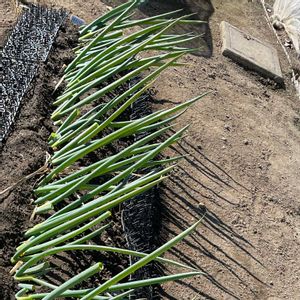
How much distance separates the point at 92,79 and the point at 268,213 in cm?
151

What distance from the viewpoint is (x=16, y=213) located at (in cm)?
243

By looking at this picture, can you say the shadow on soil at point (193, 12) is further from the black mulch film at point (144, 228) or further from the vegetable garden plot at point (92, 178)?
the black mulch film at point (144, 228)

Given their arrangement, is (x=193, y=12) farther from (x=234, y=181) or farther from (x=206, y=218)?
(x=206, y=218)

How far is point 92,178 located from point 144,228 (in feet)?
2.67

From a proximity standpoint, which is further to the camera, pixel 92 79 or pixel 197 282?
pixel 197 282

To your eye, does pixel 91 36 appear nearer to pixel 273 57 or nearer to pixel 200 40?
pixel 200 40

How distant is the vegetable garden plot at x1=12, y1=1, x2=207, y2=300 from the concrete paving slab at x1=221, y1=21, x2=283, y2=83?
1872 millimetres

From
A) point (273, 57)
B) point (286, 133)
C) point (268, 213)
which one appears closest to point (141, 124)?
point (268, 213)

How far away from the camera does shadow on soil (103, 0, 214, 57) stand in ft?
15.9

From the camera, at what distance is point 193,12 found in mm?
5227

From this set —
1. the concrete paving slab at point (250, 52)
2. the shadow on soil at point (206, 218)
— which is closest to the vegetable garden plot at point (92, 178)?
the shadow on soil at point (206, 218)

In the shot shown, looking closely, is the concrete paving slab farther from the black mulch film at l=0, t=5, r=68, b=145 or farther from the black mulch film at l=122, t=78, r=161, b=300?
the black mulch film at l=122, t=78, r=161, b=300

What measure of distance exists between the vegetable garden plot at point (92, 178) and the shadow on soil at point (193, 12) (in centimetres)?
169

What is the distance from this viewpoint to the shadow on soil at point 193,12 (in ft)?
15.9
